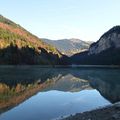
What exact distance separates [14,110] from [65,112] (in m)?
5.77

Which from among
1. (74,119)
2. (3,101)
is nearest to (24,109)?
(3,101)

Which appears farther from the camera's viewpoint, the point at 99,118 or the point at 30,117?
the point at 30,117

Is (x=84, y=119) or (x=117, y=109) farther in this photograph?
(x=117, y=109)

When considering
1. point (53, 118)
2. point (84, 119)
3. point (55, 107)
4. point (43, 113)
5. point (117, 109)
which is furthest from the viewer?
point (55, 107)

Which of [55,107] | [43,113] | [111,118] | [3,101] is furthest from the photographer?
[3,101]

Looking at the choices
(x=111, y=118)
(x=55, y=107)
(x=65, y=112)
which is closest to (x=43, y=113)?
(x=65, y=112)

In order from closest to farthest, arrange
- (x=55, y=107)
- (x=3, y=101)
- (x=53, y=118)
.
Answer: (x=53, y=118), (x=55, y=107), (x=3, y=101)

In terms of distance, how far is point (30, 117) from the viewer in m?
33.9

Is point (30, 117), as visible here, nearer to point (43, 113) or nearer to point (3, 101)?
point (43, 113)

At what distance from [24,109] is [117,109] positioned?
507 inches

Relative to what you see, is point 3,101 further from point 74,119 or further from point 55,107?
point 74,119

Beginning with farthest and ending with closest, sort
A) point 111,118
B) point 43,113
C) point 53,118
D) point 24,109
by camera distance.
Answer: point 24,109 → point 43,113 → point 53,118 → point 111,118

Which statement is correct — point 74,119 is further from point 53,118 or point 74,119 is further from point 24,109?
point 24,109

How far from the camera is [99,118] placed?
27203 mm
